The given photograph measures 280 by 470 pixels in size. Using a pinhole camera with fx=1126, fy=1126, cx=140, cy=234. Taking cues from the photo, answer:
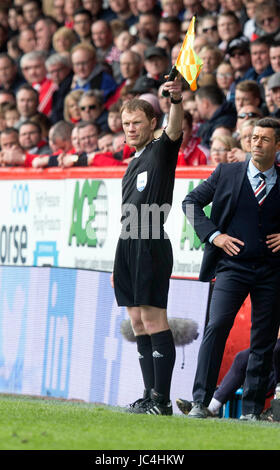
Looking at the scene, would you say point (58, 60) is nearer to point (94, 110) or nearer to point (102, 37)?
point (102, 37)

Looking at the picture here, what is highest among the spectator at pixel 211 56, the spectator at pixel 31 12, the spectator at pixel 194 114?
the spectator at pixel 31 12

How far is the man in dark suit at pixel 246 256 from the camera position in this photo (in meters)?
7.71

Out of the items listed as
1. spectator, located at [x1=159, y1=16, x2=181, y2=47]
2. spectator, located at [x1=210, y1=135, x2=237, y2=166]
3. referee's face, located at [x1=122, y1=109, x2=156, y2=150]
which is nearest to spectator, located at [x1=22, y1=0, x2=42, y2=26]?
spectator, located at [x1=159, y1=16, x2=181, y2=47]

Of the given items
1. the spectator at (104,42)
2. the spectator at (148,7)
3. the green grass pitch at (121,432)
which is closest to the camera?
the green grass pitch at (121,432)

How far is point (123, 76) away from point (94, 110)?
52.1 inches

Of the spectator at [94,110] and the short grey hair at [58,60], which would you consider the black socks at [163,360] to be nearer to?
the spectator at [94,110]

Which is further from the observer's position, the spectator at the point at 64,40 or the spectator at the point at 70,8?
the spectator at the point at 70,8

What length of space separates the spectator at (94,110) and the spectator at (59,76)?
2.20 m

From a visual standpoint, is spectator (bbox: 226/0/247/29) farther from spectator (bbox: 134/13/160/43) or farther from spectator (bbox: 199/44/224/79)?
spectator (bbox: 134/13/160/43)

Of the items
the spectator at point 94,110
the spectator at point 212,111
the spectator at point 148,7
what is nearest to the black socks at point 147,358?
the spectator at point 212,111

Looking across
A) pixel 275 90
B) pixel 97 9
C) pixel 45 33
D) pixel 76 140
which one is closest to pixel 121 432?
pixel 275 90

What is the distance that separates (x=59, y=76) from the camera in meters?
16.0

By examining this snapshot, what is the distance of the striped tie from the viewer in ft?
25.6

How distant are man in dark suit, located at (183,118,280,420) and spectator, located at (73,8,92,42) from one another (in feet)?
29.5
